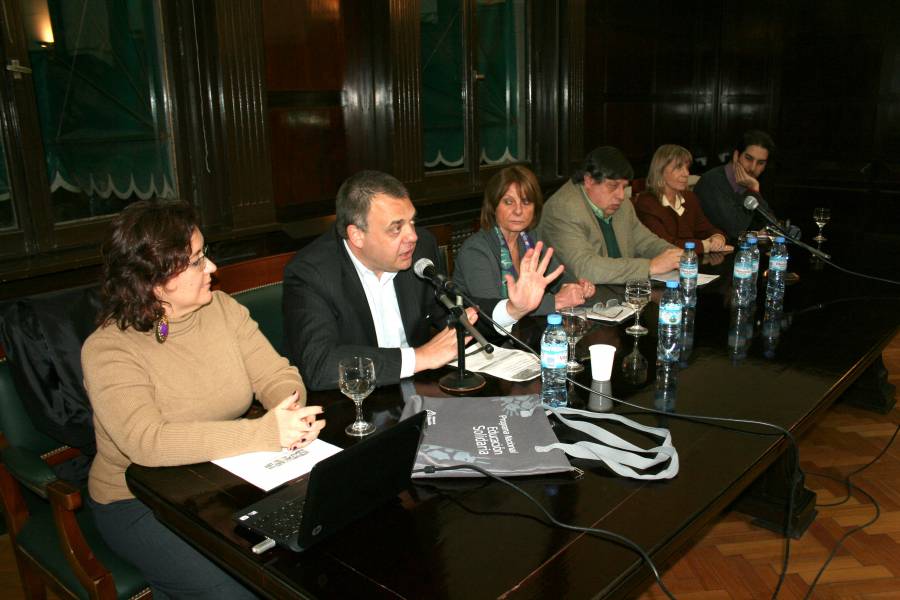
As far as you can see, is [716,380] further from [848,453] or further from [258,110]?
[258,110]

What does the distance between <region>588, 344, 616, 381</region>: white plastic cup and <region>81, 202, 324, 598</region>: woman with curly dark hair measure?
751 mm

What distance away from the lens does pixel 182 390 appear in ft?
5.70

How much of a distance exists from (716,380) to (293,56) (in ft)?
8.82

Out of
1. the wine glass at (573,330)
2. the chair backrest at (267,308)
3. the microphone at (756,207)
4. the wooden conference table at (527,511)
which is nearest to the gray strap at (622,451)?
the wooden conference table at (527,511)

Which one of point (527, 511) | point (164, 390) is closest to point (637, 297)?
point (527, 511)

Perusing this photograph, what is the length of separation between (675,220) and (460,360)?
2467mm

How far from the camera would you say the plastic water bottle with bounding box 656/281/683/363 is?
210cm

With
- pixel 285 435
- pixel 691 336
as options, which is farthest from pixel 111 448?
pixel 691 336

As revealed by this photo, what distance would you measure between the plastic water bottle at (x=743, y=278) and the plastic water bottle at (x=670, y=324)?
67 cm

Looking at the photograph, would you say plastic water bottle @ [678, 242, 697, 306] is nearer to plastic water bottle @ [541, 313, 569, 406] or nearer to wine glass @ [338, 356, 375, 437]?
plastic water bottle @ [541, 313, 569, 406]

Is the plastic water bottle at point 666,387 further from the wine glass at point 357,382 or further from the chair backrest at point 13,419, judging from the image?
the chair backrest at point 13,419

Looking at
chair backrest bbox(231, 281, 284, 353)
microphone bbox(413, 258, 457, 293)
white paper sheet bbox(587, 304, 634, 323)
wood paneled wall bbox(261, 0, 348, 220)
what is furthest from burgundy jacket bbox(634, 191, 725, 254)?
chair backrest bbox(231, 281, 284, 353)

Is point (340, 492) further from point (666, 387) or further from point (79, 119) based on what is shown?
point (79, 119)

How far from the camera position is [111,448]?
1.69 meters
